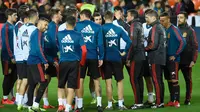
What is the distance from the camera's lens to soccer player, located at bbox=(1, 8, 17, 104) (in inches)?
606

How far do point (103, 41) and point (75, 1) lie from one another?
49.1ft

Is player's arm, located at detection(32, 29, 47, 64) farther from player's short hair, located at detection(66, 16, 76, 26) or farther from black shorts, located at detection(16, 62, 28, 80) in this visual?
black shorts, located at detection(16, 62, 28, 80)

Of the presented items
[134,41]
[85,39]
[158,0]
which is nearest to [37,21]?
[85,39]

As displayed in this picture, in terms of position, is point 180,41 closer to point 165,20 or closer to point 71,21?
point 165,20

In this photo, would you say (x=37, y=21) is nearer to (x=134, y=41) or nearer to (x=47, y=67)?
(x=47, y=67)

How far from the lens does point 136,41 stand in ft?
48.1

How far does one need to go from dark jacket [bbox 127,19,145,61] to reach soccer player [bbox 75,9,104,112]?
787 millimetres

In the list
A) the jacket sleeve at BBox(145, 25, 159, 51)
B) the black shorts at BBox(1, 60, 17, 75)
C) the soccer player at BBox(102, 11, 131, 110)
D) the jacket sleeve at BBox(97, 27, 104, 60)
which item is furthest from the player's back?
the black shorts at BBox(1, 60, 17, 75)

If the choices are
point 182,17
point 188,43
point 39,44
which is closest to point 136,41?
point 182,17

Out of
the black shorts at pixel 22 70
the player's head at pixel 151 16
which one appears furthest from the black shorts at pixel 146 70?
the black shorts at pixel 22 70

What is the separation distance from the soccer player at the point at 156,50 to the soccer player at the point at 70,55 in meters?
1.81

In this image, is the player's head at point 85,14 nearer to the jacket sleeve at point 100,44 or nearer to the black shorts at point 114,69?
the jacket sleeve at point 100,44

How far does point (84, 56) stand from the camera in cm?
1341

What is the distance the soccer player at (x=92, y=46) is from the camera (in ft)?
46.3
